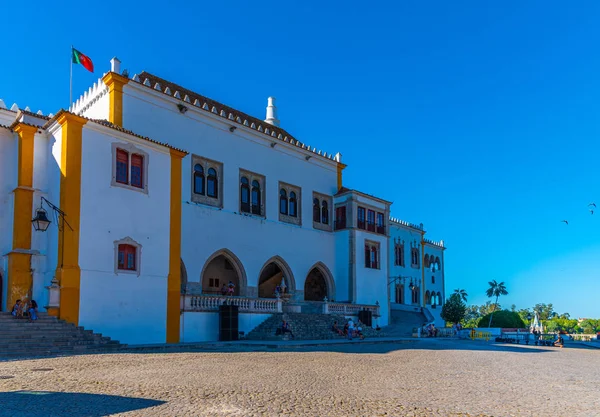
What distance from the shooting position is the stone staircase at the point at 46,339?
15.0m

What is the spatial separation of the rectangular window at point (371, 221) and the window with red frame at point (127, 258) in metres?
18.8

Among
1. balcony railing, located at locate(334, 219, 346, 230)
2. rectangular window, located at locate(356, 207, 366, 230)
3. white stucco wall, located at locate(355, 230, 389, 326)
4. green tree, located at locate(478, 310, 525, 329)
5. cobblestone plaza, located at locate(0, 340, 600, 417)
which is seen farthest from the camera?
green tree, located at locate(478, 310, 525, 329)

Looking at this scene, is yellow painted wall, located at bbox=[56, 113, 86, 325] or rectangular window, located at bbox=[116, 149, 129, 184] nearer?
yellow painted wall, located at bbox=[56, 113, 86, 325]

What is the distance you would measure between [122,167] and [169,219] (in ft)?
8.75

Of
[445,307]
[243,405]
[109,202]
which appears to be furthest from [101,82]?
[445,307]

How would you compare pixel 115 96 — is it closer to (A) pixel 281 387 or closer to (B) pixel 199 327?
(B) pixel 199 327

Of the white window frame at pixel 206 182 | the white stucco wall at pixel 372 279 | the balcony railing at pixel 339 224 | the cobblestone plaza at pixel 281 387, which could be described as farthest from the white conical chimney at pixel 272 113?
the cobblestone plaza at pixel 281 387

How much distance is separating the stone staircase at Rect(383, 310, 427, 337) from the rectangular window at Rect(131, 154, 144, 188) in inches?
690

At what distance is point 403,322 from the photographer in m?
38.4

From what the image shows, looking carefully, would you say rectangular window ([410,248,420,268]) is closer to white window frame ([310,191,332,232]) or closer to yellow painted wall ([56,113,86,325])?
white window frame ([310,191,332,232])

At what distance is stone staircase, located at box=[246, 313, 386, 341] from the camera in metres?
23.7

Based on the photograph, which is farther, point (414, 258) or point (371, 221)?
point (414, 258)

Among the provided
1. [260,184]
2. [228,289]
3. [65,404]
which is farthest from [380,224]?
[65,404]

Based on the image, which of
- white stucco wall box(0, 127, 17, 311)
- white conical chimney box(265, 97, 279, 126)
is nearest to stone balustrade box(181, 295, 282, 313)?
white stucco wall box(0, 127, 17, 311)
